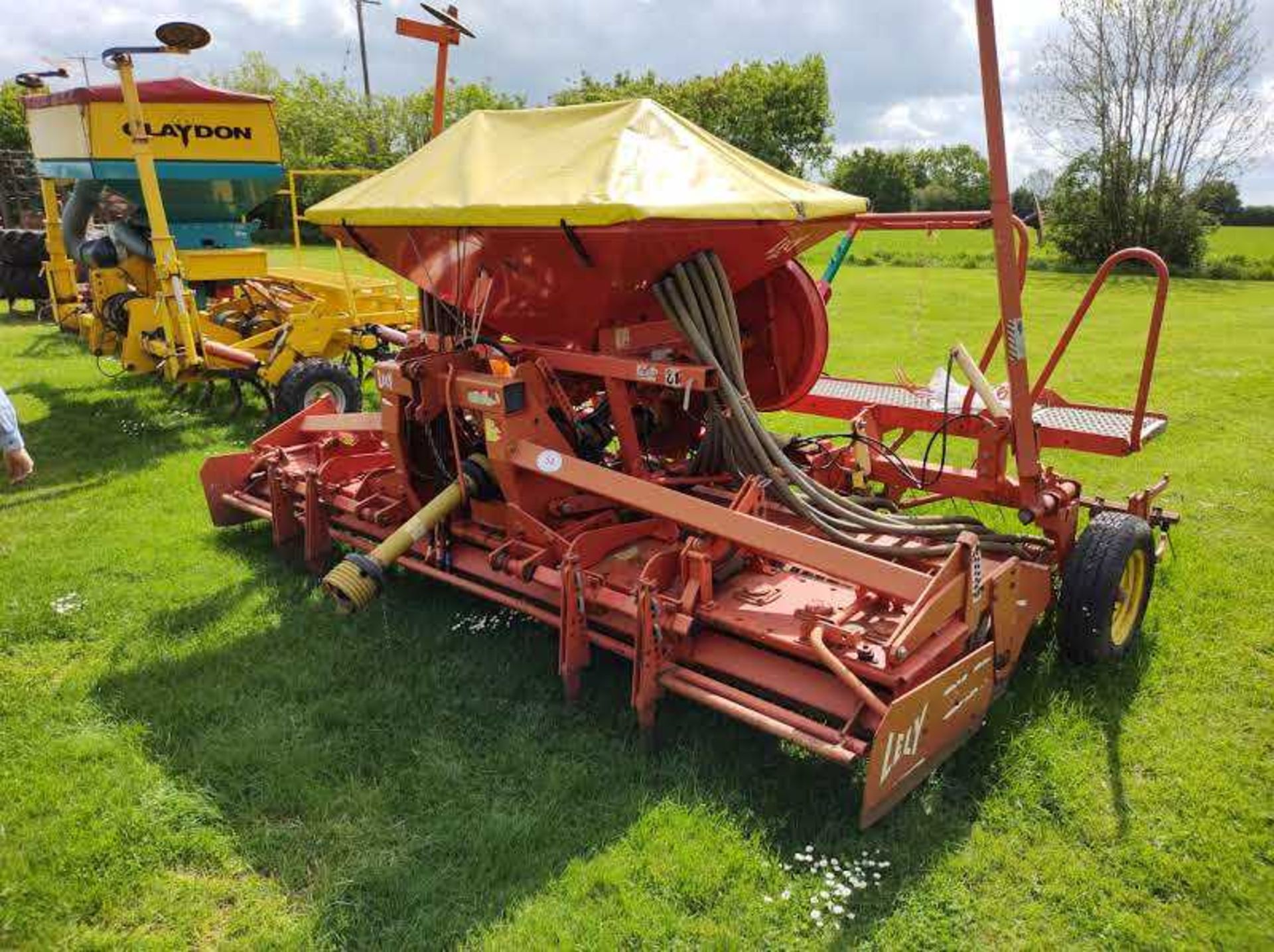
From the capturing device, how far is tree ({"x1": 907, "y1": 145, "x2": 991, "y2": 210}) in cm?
3994

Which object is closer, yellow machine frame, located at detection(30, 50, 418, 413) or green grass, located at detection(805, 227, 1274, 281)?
yellow machine frame, located at detection(30, 50, 418, 413)

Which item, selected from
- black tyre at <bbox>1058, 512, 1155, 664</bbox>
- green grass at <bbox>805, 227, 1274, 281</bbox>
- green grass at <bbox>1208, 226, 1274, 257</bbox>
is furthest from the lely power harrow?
green grass at <bbox>1208, 226, 1274, 257</bbox>

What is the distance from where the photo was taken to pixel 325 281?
9.41m

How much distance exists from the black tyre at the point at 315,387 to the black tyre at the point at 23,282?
30.2 feet

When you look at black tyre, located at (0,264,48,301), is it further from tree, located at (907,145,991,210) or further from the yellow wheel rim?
tree, located at (907,145,991,210)

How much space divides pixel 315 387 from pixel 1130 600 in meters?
5.89

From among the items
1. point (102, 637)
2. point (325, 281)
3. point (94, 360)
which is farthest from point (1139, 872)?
point (94, 360)

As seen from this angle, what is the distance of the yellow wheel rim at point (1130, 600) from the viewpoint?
4098 millimetres

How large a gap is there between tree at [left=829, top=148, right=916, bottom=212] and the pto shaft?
153 ft

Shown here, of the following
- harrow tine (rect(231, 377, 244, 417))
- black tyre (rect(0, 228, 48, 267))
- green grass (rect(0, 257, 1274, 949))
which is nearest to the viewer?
green grass (rect(0, 257, 1274, 949))

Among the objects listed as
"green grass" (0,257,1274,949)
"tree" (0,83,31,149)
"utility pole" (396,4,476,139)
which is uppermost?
"tree" (0,83,31,149)

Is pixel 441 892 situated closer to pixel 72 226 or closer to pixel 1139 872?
pixel 1139 872

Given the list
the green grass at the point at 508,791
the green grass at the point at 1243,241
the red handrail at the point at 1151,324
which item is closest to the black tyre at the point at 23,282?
the green grass at the point at 508,791

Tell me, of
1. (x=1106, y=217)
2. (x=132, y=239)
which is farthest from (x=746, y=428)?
(x=1106, y=217)
